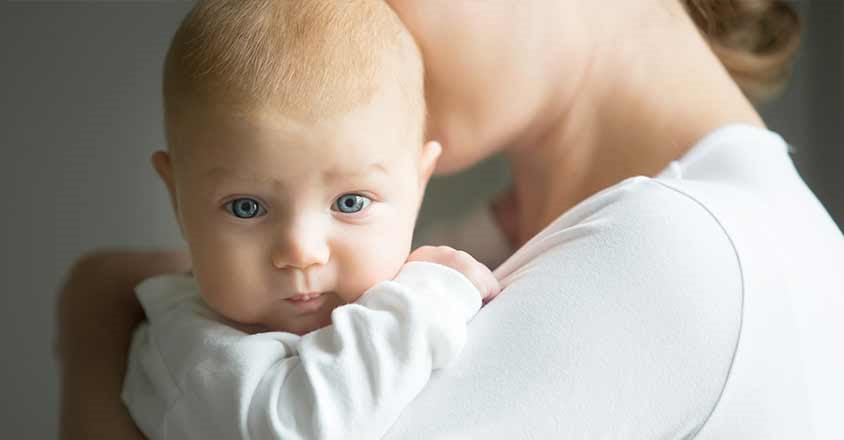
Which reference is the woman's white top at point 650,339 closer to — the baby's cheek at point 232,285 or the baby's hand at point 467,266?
the baby's hand at point 467,266

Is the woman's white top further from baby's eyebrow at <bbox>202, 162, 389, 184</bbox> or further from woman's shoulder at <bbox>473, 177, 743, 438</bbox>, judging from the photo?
baby's eyebrow at <bbox>202, 162, 389, 184</bbox>

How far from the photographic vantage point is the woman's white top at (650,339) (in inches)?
32.4

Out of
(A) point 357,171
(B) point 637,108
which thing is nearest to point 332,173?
(A) point 357,171

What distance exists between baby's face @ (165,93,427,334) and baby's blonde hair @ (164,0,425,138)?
2cm

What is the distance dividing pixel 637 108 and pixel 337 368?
0.47m

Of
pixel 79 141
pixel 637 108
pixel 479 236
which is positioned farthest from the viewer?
pixel 79 141

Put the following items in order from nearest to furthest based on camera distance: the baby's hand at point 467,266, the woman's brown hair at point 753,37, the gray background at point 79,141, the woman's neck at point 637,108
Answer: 1. the baby's hand at point 467,266
2. the woman's neck at point 637,108
3. the woman's brown hair at point 753,37
4. the gray background at point 79,141

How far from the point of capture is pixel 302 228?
0.87m

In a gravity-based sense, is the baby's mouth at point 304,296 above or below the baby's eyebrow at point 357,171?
below

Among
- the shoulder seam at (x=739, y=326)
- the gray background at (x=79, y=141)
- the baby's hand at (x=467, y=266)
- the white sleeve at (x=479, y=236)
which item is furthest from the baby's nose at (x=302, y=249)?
the gray background at (x=79, y=141)

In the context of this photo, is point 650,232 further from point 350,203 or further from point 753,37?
point 753,37

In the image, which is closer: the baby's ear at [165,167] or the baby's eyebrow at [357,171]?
the baby's eyebrow at [357,171]

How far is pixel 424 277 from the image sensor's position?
910 millimetres

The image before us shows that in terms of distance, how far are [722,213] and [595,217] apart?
0.33 ft
